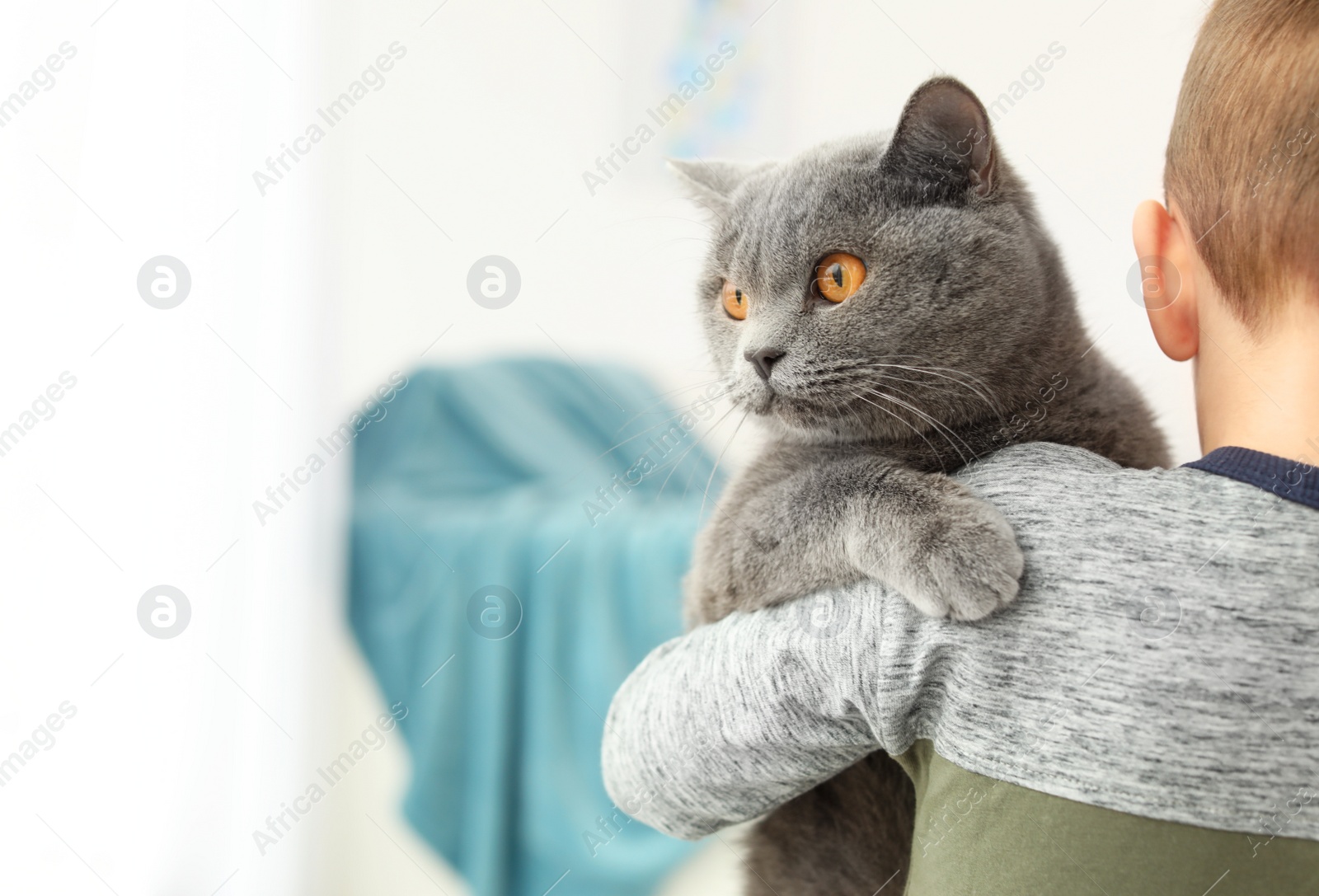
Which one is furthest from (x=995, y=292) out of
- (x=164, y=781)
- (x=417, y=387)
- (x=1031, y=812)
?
(x=417, y=387)

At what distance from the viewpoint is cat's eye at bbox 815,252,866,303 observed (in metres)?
0.75

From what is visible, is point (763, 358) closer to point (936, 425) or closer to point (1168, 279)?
point (936, 425)

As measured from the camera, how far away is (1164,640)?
453 mm

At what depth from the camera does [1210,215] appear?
548 mm

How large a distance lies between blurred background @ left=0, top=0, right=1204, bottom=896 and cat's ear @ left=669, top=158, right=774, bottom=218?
0.10 m

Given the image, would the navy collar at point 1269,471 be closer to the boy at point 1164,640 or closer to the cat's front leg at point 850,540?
the boy at point 1164,640

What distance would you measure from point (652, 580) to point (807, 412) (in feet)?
3.43

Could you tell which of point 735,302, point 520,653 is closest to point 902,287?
point 735,302

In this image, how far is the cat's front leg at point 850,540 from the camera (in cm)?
53

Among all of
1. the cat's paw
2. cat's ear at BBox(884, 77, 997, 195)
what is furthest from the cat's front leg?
cat's ear at BBox(884, 77, 997, 195)

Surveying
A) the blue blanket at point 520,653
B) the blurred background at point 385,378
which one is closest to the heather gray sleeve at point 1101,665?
the blurred background at point 385,378

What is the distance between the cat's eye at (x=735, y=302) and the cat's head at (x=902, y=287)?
25mm

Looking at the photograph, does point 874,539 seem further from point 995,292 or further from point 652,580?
point 652,580

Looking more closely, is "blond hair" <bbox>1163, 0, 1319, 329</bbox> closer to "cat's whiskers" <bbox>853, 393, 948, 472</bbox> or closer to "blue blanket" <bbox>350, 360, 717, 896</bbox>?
"cat's whiskers" <bbox>853, 393, 948, 472</bbox>
